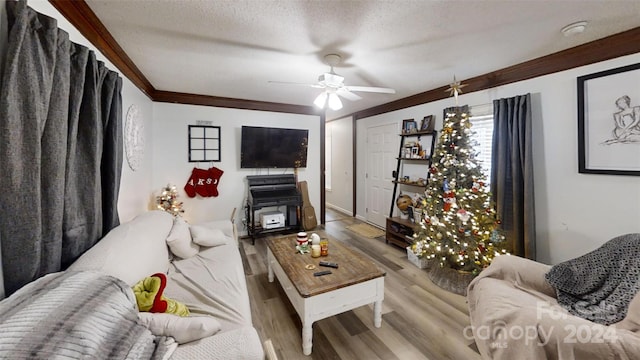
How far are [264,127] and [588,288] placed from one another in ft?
13.4

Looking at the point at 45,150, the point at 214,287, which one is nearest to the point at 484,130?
the point at 214,287

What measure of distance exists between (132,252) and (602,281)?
2967mm

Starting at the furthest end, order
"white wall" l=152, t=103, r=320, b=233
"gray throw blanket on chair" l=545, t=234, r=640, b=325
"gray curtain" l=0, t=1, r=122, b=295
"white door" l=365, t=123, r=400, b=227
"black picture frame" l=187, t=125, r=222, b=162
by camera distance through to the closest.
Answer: "white door" l=365, t=123, r=400, b=227, "black picture frame" l=187, t=125, r=222, b=162, "white wall" l=152, t=103, r=320, b=233, "gray throw blanket on chair" l=545, t=234, r=640, b=325, "gray curtain" l=0, t=1, r=122, b=295

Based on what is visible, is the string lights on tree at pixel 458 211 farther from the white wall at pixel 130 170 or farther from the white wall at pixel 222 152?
the white wall at pixel 130 170

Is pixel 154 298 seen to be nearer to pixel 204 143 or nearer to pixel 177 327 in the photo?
pixel 177 327

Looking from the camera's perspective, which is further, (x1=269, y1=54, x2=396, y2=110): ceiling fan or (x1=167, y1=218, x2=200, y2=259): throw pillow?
(x1=269, y1=54, x2=396, y2=110): ceiling fan

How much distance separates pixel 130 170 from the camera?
8.89ft

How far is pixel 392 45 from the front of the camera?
7.03 feet

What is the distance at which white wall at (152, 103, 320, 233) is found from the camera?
3.76 meters

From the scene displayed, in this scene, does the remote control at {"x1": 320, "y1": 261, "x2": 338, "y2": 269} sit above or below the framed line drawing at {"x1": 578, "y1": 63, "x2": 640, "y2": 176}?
below

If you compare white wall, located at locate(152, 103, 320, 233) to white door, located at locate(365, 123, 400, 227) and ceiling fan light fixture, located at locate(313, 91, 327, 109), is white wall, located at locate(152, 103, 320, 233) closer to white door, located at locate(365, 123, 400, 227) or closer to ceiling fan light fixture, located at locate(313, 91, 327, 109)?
white door, located at locate(365, 123, 400, 227)

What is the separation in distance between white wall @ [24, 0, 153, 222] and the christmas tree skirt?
3367 mm

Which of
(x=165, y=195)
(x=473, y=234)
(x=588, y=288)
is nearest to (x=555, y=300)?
(x=588, y=288)

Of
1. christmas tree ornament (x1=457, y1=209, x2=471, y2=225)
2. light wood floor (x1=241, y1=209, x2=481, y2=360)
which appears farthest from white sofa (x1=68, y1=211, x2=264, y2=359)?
christmas tree ornament (x1=457, y1=209, x2=471, y2=225)
